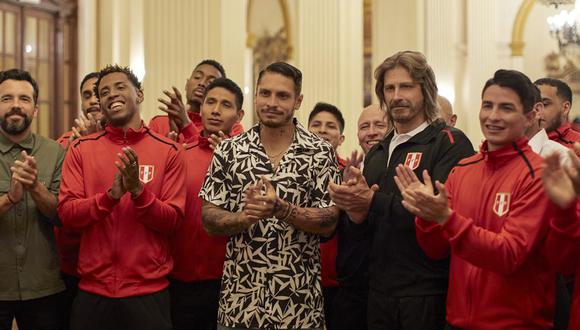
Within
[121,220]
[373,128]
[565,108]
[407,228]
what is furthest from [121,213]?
[565,108]

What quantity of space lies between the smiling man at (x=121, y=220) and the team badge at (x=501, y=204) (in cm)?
144

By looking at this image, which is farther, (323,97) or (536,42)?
(536,42)

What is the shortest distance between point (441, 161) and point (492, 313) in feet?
2.35

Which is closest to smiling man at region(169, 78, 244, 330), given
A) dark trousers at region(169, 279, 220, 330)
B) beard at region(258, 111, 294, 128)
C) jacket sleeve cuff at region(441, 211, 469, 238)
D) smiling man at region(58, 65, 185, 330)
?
dark trousers at region(169, 279, 220, 330)

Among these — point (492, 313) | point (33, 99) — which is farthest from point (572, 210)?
point (33, 99)

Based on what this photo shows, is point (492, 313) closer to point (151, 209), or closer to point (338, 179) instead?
point (338, 179)

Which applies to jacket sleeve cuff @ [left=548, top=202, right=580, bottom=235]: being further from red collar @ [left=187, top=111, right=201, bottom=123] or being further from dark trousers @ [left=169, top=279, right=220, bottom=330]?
red collar @ [left=187, top=111, right=201, bottom=123]

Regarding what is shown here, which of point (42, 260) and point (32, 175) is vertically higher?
point (32, 175)

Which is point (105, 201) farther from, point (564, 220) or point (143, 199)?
point (564, 220)

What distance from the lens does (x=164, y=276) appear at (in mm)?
3455

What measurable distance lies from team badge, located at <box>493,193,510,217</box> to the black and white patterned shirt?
71 cm

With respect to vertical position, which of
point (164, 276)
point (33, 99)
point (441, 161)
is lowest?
point (164, 276)

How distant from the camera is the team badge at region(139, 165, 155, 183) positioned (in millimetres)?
3445

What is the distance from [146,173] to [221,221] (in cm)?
60
